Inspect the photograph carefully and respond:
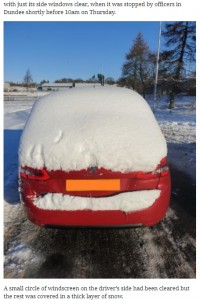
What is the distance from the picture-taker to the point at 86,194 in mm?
2664

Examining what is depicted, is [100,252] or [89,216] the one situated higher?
[89,216]

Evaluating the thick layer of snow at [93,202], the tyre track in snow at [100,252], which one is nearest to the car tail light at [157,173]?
the thick layer of snow at [93,202]

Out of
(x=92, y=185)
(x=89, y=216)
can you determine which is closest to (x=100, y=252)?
(x=89, y=216)

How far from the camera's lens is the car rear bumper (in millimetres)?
2666

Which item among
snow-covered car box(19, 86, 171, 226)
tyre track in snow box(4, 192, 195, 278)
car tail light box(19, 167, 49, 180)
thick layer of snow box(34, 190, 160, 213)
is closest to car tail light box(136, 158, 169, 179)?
snow-covered car box(19, 86, 171, 226)

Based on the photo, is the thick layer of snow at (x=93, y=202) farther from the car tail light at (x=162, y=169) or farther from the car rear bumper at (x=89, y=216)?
the car tail light at (x=162, y=169)

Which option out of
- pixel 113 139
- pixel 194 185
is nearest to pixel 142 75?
pixel 194 185

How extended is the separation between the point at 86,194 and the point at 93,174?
8.6 inches

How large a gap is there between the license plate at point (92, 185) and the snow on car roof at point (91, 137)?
13 cm

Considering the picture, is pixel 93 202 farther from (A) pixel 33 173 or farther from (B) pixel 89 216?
(A) pixel 33 173

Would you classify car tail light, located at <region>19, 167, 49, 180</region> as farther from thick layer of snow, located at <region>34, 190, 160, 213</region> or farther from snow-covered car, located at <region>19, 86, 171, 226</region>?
thick layer of snow, located at <region>34, 190, 160, 213</region>

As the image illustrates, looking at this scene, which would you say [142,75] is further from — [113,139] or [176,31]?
[113,139]

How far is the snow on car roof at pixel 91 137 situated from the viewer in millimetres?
2611

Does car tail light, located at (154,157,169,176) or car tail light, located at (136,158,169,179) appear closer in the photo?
car tail light, located at (136,158,169,179)
